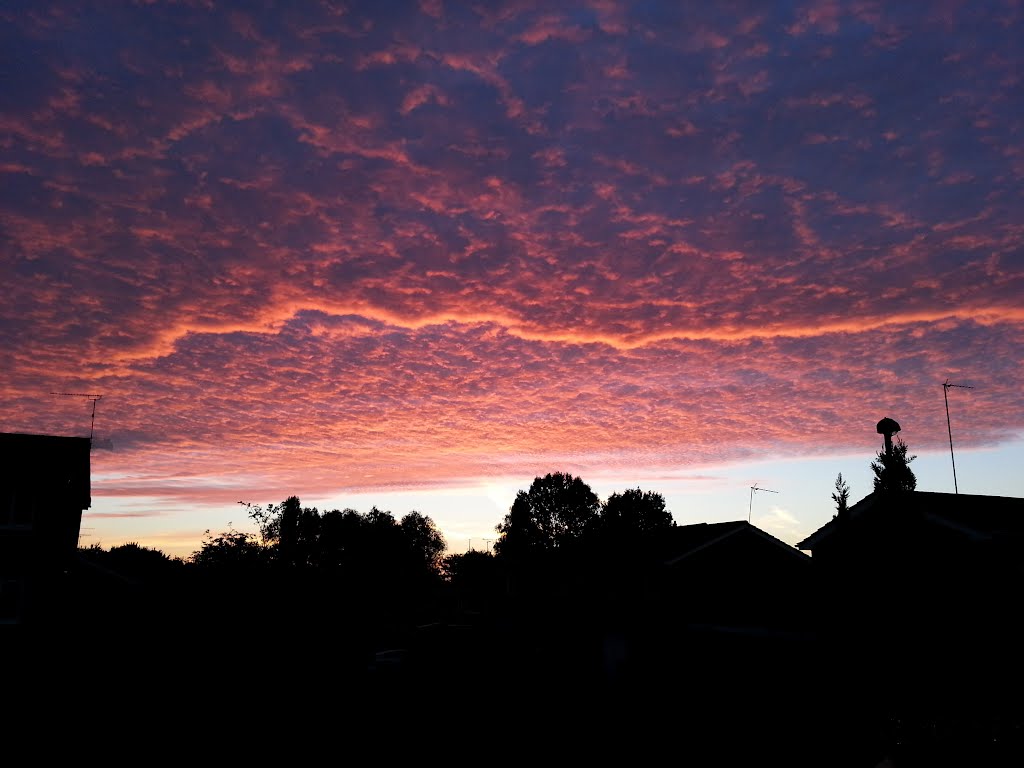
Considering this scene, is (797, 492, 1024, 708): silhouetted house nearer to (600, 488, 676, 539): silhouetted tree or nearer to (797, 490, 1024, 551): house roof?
(797, 490, 1024, 551): house roof

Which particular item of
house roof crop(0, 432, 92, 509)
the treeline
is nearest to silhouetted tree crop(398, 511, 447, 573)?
the treeline

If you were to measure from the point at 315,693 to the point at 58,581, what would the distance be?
43.5 ft

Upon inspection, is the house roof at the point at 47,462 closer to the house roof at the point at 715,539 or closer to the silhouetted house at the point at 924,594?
the house roof at the point at 715,539

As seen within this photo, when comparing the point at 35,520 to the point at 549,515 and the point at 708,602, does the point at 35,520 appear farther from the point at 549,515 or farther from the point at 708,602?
the point at 549,515

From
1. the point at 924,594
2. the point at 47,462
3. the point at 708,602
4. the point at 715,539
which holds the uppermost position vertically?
the point at 47,462

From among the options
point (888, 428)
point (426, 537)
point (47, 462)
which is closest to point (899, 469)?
point (888, 428)

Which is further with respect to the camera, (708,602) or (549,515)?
(549,515)

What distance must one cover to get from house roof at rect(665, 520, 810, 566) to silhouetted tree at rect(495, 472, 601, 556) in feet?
221

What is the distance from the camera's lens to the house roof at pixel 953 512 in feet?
75.6

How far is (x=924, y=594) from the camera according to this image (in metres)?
24.7

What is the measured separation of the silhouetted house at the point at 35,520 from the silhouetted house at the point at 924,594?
1298 inches

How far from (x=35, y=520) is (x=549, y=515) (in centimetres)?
7952

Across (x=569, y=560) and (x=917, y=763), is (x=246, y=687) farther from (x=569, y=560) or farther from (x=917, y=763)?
(x=917, y=763)

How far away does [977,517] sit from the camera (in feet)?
78.8
